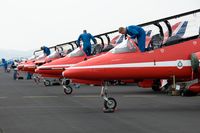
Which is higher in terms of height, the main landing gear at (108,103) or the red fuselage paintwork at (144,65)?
the red fuselage paintwork at (144,65)

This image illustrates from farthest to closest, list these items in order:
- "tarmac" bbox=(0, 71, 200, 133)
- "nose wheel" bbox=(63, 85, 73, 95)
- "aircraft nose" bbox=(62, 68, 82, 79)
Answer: "nose wheel" bbox=(63, 85, 73, 95) < "aircraft nose" bbox=(62, 68, 82, 79) < "tarmac" bbox=(0, 71, 200, 133)

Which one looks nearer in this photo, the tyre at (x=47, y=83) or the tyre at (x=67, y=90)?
the tyre at (x=67, y=90)

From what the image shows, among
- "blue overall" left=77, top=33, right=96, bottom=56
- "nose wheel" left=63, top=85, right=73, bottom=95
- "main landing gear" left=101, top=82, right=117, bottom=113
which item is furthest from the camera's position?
"blue overall" left=77, top=33, right=96, bottom=56

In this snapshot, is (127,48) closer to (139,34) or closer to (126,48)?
(126,48)

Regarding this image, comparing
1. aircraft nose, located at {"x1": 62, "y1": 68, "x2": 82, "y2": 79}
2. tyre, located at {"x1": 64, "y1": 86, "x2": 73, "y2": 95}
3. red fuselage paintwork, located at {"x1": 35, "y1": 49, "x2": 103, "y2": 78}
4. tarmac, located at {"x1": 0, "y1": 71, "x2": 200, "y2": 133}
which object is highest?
red fuselage paintwork, located at {"x1": 35, "y1": 49, "x2": 103, "y2": 78}

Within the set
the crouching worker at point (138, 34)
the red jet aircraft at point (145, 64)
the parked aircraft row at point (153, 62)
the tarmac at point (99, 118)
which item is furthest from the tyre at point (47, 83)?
the crouching worker at point (138, 34)

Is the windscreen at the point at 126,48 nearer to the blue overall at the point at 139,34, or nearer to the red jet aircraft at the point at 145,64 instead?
the red jet aircraft at the point at 145,64

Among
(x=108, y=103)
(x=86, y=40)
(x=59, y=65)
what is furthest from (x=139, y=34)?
(x=59, y=65)

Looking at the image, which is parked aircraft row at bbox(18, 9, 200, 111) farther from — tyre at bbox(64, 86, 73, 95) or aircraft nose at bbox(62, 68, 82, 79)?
tyre at bbox(64, 86, 73, 95)

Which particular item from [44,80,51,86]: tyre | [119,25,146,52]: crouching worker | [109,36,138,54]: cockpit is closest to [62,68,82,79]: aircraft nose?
[109,36,138,54]: cockpit

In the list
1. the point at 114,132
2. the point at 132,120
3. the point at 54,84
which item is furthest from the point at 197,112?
the point at 54,84

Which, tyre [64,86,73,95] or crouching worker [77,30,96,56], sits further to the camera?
crouching worker [77,30,96,56]

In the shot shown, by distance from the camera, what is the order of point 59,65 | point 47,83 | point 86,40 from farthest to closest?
1. point 47,83
2. point 59,65
3. point 86,40

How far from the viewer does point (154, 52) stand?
1241cm
